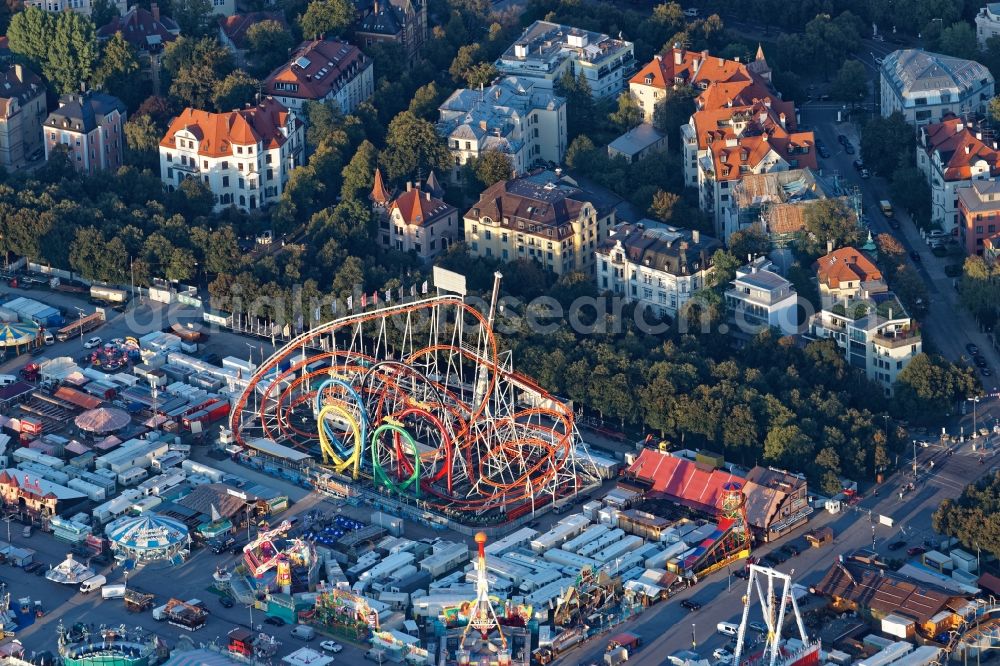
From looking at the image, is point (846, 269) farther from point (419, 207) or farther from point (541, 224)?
point (419, 207)

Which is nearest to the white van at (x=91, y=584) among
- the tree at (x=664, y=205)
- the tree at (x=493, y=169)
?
the tree at (x=493, y=169)

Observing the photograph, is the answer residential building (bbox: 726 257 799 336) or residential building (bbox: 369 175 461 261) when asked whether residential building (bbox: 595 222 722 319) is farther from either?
residential building (bbox: 369 175 461 261)

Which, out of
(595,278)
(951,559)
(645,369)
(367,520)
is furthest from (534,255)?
(951,559)

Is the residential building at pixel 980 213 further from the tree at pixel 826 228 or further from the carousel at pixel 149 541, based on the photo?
the carousel at pixel 149 541

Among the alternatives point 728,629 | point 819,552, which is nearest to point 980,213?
point 819,552

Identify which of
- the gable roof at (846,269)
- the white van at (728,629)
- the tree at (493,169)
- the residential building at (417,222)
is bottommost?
the white van at (728,629)

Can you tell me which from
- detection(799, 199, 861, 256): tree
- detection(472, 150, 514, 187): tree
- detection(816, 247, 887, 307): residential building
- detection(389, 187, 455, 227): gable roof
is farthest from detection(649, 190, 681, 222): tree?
detection(816, 247, 887, 307): residential building

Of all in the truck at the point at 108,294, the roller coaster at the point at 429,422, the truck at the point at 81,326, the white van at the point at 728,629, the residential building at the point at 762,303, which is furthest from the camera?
the truck at the point at 108,294
